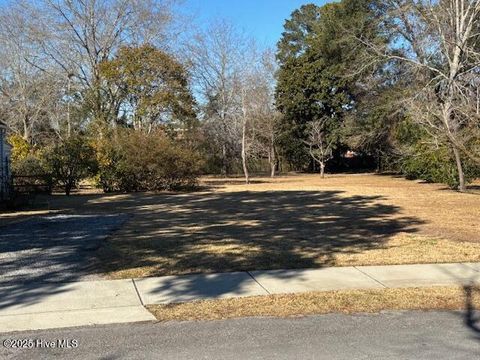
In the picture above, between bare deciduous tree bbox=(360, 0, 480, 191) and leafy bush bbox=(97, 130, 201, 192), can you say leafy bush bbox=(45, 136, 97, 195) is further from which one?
bare deciduous tree bbox=(360, 0, 480, 191)

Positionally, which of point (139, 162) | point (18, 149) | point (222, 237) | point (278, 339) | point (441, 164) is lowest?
point (278, 339)

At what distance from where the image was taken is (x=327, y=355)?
4754mm

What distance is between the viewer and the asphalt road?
4750 millimetres

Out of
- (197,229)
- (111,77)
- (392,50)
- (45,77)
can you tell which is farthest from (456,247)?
(45,77)

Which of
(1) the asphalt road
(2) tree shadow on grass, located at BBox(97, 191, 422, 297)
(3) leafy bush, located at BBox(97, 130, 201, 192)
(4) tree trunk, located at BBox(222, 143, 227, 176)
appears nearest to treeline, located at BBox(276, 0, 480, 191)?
(4) tree trunk, located at BBox(222, 143, 227, 176)

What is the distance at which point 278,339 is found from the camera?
515cm

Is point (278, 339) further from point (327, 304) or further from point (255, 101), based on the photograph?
point (255, 101)

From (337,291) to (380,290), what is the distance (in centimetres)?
57

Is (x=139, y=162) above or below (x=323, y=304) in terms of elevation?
above

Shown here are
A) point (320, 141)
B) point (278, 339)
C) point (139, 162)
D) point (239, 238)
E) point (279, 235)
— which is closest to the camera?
point (278, 339)

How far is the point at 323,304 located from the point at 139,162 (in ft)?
69.4

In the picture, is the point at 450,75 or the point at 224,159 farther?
the point at 224,159

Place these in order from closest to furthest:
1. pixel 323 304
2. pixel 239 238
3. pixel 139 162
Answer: pixel 323 304 → pixel 239 238 → pixel 139 162

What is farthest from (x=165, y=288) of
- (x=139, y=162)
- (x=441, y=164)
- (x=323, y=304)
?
(x=441, y=164)
